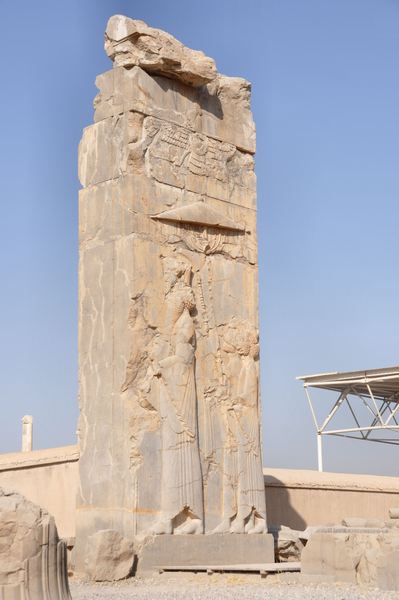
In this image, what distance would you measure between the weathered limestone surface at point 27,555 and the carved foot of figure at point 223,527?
16.9ft

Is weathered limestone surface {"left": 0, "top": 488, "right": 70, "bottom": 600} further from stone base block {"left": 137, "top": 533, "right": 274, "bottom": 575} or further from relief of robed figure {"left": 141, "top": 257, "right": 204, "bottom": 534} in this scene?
relief of robed figure {"left": 141, "top": 257, "right": 204, "bottom": 534}

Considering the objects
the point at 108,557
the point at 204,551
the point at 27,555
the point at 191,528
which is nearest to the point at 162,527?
the point at 191,528

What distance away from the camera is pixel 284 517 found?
1537 centimetres

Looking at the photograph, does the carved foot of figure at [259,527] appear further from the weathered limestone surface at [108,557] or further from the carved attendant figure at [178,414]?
the weathered limestone surface at [108,557]

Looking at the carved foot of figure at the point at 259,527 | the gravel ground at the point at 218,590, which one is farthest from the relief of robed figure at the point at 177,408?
the carved foot of figure at the point at 259,527

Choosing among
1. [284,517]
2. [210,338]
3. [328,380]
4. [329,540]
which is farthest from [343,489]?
[329,540]

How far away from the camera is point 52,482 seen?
13.0 m

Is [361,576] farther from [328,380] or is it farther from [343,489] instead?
[328,380]

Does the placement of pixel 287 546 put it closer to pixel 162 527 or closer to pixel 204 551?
pixel 204 551

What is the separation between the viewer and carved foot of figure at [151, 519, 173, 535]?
36.0 feet

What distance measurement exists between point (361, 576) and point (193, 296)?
4.09m

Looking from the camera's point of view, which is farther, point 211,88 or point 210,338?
point 211,88

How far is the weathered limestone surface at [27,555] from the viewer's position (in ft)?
21.3

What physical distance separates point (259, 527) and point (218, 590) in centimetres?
275
